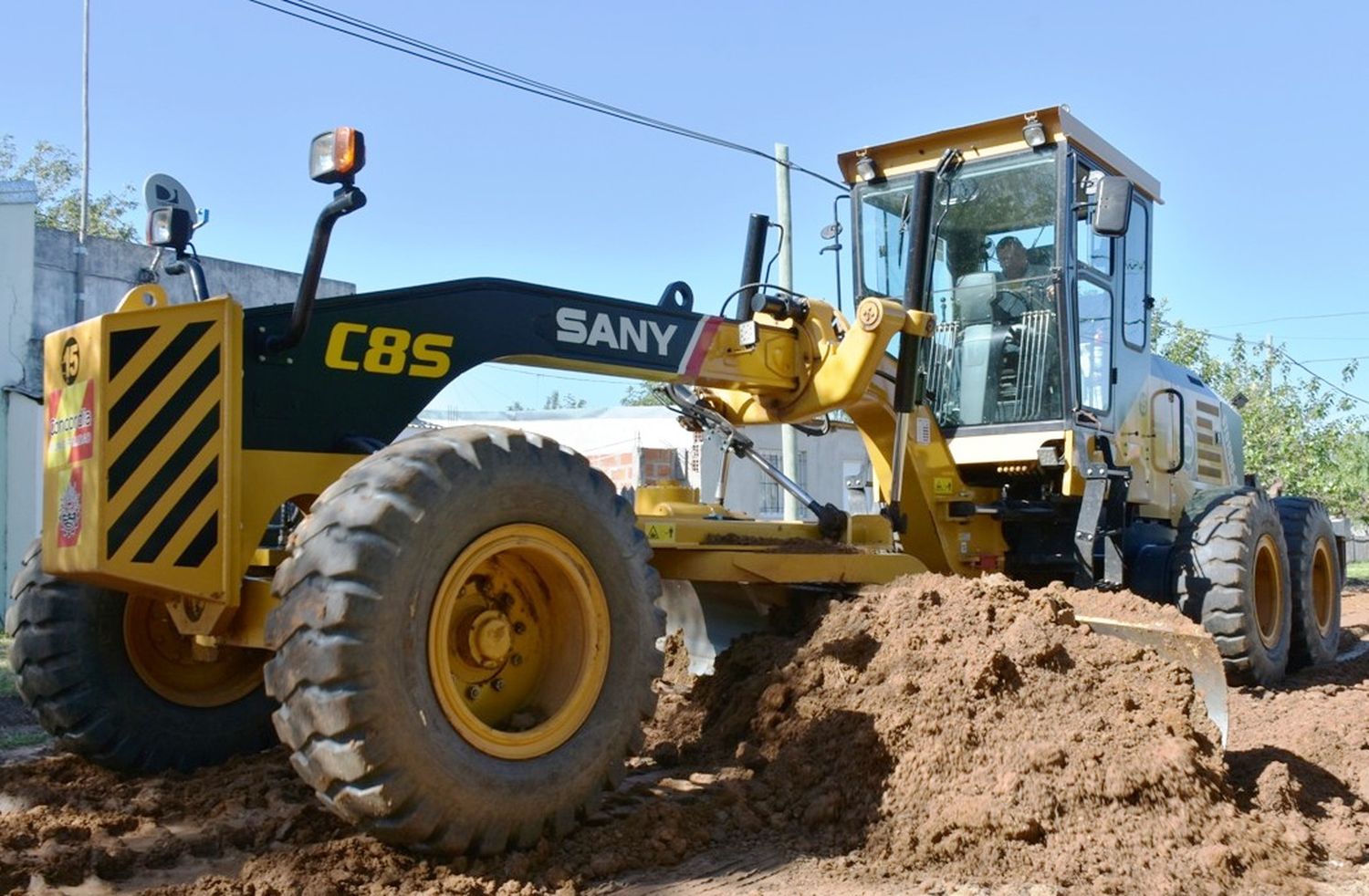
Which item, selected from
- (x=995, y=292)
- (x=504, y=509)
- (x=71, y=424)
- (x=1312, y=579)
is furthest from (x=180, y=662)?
(x=1312, y=579)

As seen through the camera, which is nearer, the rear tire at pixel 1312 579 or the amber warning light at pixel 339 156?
the amber warning light at pixel 339 156

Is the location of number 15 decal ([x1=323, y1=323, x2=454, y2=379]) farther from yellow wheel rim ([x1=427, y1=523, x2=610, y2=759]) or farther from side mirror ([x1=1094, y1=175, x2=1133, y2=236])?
side mirror ([x1=1094, y1=175, x2=1133, y2=236])

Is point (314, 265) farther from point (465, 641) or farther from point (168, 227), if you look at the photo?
point (465, 641)

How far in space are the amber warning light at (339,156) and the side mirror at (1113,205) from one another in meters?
3.99

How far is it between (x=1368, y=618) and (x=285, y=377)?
12.1 metres

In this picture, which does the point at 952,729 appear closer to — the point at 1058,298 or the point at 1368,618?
the point at 1058,298

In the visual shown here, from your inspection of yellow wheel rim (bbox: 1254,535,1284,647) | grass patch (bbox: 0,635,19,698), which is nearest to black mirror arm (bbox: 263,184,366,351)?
grass patch (bbox: 0,635,19,698)

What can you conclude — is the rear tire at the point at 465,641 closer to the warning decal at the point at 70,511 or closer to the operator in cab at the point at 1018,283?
the warning decal at the point at 70,511

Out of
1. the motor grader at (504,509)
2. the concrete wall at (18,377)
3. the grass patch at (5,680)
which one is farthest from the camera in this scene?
the concrete wall at (18,377)

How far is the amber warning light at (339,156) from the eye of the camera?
3.83m

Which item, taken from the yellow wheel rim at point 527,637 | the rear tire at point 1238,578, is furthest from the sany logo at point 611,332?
the rear tire at point 1238,578

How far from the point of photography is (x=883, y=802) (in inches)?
154

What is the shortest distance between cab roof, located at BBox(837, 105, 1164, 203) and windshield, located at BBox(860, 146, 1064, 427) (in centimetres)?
9

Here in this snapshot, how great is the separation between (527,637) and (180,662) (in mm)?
1479
